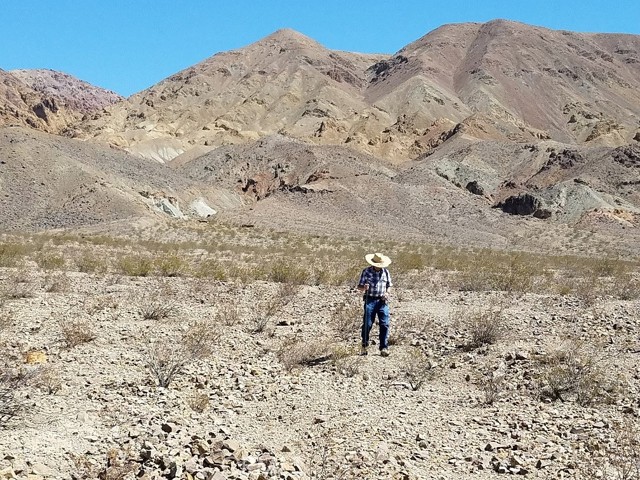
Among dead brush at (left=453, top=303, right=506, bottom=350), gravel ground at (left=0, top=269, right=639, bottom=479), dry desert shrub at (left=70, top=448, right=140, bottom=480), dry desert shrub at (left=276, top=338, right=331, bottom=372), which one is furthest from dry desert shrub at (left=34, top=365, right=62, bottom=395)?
dead brush at (left=453, top=303, right=506, bottom=350)

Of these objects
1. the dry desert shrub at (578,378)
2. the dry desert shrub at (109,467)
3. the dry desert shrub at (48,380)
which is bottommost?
the dry desert shrub at (109,467)

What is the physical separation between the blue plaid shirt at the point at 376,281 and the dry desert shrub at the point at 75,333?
4.26 metres

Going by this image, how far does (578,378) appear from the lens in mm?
7562

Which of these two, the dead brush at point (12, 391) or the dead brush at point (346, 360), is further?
the dead brush at point (346, 360)

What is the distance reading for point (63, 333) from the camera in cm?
894

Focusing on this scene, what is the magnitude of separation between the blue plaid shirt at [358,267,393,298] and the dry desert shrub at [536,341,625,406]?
98.9 inches

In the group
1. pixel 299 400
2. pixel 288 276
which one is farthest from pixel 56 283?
pixel 299 400

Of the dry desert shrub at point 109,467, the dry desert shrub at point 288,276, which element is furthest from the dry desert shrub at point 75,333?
the dry desert shrub at point 288,276

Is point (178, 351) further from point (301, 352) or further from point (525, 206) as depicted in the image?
point (525, 206)

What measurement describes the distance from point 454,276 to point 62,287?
1229cm

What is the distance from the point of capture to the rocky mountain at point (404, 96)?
84.6m

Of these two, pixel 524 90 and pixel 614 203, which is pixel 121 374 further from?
pixel 524 90

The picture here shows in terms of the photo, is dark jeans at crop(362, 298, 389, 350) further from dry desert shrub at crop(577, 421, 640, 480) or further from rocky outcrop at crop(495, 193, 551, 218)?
rocky outcrop at crop(495, 193, 551, 218)

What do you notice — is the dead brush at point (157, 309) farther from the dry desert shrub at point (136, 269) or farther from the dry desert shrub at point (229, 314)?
the dry desert shrub at point (136, 269)
